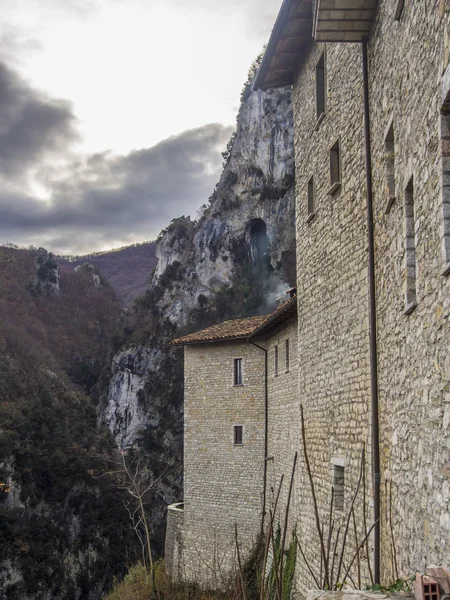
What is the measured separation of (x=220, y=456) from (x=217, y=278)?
38.2 m

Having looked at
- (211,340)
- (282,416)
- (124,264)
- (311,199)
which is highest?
(124,264)

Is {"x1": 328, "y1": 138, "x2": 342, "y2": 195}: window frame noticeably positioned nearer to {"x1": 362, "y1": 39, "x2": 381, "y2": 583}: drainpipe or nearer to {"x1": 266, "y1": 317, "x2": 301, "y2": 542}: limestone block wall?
{"x1": 362, "y1": 39, "x2": 381, "y2": 583}: drainpipe

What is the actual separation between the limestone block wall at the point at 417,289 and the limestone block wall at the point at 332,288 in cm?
84

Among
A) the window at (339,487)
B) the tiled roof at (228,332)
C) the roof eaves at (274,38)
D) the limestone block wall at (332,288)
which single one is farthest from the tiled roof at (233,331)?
the window at (339,487)

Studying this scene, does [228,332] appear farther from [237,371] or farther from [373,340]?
[373,340]

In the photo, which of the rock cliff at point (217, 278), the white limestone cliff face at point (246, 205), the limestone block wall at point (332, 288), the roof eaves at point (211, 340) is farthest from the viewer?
the white limestone cliff face at point (246, 205)

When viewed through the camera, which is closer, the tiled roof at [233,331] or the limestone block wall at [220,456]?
the tiled roof at [233,331]

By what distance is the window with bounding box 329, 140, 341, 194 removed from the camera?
10414 millimetres

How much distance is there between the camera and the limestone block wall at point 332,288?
9.18 meters

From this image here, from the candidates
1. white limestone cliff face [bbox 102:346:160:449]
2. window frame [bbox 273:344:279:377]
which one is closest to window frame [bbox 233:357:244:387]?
window frame [bbox 273:344:279:377]

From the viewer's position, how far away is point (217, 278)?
6044 centimetres

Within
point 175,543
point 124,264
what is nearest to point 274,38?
point 175,543

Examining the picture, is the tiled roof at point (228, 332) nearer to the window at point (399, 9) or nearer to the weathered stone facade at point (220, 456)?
the weathered stone facade at point (220, 456)

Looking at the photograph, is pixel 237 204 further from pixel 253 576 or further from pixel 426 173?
pixel 426 173
